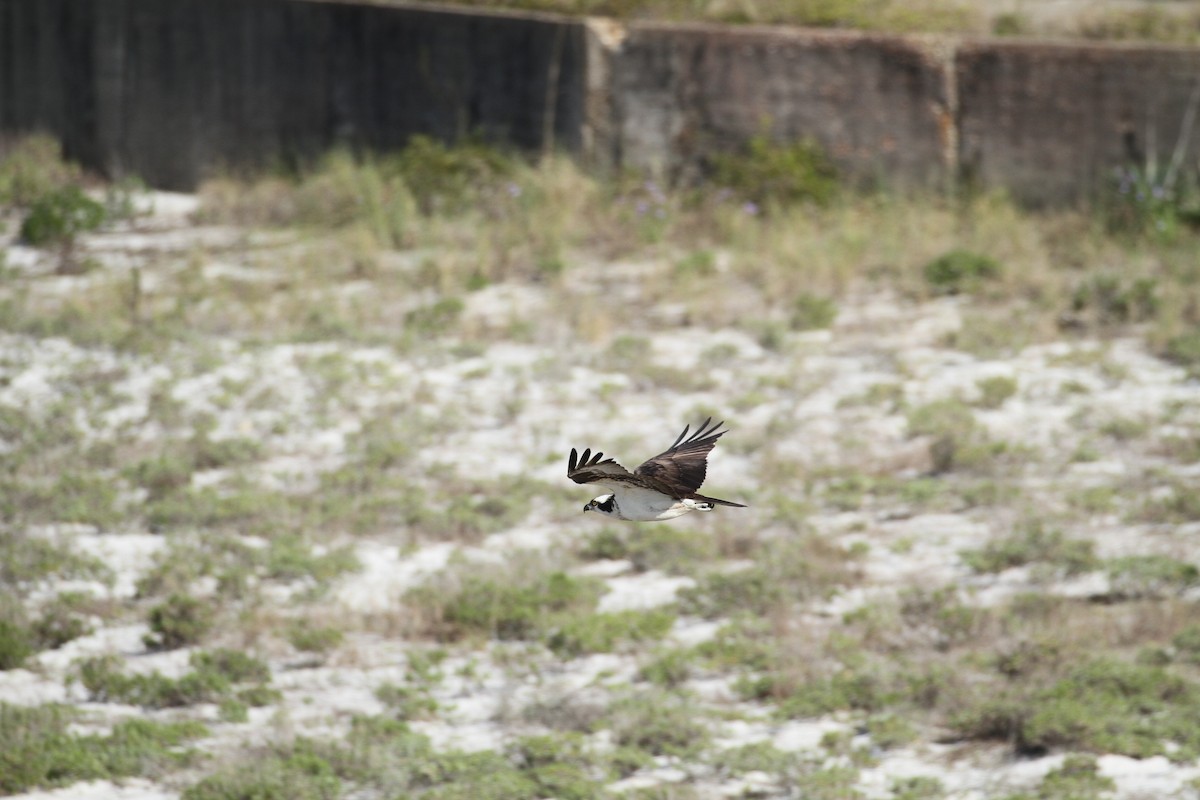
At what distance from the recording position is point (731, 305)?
9930mm

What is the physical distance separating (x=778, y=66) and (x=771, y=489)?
424 cm

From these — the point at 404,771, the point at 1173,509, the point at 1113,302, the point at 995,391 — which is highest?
the point at 1113,302

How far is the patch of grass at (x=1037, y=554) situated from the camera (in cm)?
690

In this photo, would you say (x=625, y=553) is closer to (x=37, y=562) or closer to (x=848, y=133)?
(x=37, y=562)

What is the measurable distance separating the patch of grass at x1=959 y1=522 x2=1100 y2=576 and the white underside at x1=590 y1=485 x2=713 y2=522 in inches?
155

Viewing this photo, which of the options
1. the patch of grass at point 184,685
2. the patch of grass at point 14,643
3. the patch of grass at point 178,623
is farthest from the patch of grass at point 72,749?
the patch of grass at point 178,623

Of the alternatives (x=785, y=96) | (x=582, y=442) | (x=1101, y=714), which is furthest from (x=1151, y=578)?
(x=785, y=96)

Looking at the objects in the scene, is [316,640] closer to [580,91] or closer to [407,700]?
[407,700]

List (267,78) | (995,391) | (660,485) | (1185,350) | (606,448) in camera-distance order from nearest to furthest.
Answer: (660,485)
(606,448)
(995,391)
(1185,350)
(267,78)

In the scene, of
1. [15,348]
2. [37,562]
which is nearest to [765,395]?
[37,562]

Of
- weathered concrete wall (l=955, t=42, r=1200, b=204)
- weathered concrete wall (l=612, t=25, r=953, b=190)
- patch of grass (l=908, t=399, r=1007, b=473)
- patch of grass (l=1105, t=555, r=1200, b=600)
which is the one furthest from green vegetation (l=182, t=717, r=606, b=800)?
weathered concrete wall (l=955, t=42, r=1200, b=204)

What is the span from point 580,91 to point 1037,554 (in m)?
5.41

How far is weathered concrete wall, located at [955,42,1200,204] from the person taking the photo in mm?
10547

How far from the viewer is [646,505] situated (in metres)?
3.41
